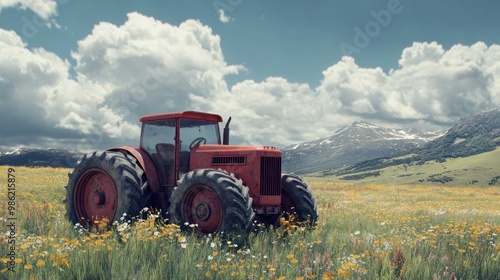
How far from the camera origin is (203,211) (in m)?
8.66

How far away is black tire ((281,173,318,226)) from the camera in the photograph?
9961 millimetres

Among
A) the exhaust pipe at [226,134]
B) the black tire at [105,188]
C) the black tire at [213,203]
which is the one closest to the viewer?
the black tire at [213,203]

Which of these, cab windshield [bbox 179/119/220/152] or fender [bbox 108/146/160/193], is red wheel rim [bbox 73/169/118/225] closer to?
fender [bbox 108/146/160/193]

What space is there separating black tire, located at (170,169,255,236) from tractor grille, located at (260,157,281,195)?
0.82 m

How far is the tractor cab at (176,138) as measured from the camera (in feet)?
33.2

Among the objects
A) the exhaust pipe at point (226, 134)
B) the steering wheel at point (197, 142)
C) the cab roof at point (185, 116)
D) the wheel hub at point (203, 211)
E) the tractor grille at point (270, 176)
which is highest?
the cab roof at point (185, 116)

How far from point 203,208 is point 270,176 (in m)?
1.59

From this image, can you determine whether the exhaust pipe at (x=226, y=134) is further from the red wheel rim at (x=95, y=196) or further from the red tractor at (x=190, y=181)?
the red wheel rim at (x=95, y=196)

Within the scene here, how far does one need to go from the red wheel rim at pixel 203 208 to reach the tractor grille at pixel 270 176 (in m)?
1.10

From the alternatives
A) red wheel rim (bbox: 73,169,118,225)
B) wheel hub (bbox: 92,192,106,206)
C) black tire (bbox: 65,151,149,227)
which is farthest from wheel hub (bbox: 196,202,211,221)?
wheel hub (bbox: 92,192,106,206)

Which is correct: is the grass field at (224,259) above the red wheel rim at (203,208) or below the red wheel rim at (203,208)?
below

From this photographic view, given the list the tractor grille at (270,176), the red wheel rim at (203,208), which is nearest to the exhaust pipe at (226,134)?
the tractor grille at (270,176)

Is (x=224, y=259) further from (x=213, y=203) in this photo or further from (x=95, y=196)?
(x=95, y=196)

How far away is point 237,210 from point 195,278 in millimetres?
2613
